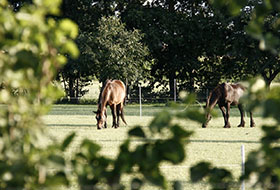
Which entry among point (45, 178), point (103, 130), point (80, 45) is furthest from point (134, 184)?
point (80, 45)

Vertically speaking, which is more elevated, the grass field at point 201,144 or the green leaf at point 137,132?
the green leaf at point 137,132

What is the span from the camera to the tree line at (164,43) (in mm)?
38750

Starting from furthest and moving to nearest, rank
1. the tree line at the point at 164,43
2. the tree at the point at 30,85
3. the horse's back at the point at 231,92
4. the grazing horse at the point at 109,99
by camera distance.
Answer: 1. the tree line at the point at 164,43
2. the horse's back at the point at 231,92
3. the grazing horse at the point at 109,99
4. the tree at the point at 30,85

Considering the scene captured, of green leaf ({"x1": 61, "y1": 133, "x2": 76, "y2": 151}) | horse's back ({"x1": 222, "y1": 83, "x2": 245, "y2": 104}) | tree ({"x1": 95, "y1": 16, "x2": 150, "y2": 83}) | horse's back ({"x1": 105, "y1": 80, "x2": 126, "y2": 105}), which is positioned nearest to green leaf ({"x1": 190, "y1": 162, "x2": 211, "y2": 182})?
green leaf ({"x1": 61, "y1": 133, "x2": 76, "y2": 151})

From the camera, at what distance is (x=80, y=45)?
39.1m

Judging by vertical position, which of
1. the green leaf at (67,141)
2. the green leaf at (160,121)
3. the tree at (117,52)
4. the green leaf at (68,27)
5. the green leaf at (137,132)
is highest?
the tree at (117,52)

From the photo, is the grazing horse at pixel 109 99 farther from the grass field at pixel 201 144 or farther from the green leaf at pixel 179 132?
the green leaf at pixel 179 132

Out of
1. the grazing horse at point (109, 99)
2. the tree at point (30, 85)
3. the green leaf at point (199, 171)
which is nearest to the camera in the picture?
the tree at point (30, 85)

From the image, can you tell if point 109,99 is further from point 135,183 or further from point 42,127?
point 42,127

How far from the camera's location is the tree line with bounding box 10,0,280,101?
3875 cm

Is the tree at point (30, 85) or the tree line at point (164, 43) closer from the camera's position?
the tree at point (30, 85)

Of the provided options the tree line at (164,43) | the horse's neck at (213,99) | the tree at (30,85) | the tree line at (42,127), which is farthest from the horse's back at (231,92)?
the tree at (30,85)

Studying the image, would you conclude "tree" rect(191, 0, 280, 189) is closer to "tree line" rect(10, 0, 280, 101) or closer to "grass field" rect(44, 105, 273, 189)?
"grass field" rect(44, 105, 273, 189)

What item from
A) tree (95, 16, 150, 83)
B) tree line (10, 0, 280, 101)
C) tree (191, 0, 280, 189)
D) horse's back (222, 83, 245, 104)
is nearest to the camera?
Result: tree (191, 0, 280, 189)
